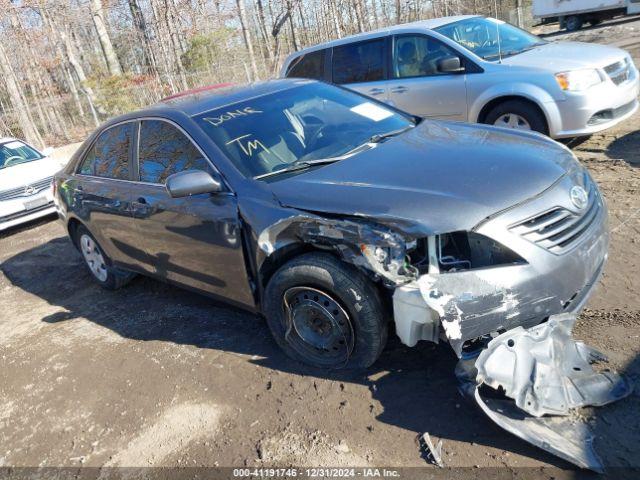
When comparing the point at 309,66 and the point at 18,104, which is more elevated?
the point at 309,66

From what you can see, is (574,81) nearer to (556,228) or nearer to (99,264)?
(556,228)

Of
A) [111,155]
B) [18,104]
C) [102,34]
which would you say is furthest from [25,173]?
[102,34]

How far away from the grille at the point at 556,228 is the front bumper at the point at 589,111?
3.47 m

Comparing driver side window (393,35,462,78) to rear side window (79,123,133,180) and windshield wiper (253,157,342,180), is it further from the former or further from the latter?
rear side window (79,123,133,180)

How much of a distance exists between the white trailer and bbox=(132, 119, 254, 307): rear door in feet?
70.6

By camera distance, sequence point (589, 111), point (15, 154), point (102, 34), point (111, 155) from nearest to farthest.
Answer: point (111, 155) → point (589, 111) → point (15, 154) → point (102, 34)

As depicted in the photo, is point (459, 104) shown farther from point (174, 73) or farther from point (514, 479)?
point (174, 73)

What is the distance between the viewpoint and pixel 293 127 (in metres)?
3.81

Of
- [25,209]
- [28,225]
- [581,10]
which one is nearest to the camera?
[25,209]

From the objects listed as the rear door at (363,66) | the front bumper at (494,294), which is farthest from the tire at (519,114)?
the front bumper at (494,294)

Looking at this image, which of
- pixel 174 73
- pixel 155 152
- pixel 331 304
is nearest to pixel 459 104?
pixel 155 152

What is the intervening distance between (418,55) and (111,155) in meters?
4.33

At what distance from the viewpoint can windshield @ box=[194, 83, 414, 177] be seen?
3.54 metres

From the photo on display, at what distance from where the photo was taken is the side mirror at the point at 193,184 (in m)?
3.35
